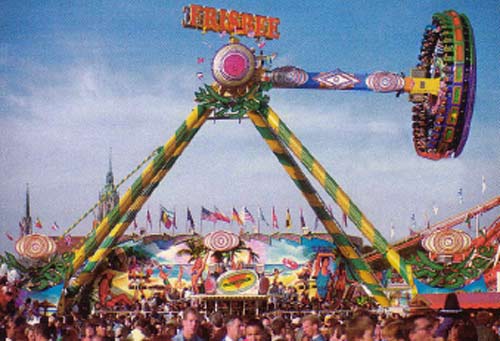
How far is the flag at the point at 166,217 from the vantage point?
4872 cm

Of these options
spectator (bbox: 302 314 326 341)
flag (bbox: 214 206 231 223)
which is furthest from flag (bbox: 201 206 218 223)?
spectator (bbox: 302 314 326 341)

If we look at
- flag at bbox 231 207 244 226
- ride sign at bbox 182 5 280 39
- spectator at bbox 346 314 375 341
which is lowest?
spectator at bbox 346 314 375 341

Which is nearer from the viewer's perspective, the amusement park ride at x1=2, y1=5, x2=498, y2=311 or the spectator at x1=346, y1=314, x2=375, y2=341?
the spectator at x1=346, y1=314, x2=375, y2=341

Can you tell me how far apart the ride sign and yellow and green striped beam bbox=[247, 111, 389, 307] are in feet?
11.7

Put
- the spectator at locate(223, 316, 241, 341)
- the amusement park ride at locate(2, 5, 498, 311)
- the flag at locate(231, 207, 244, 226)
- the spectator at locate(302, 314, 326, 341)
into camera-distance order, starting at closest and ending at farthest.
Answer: the spectator at locate(223, 316, 241, 341) < the spectator at locate(302, 314, 326, 341) < the amusement park ride at locate(2, 5, 498, 311) < the flag at locate(231, 207, 244, 226)

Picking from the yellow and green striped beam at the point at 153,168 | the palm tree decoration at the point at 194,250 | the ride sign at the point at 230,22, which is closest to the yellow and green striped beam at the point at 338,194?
the yellow and green striped beam at the point at 153,168

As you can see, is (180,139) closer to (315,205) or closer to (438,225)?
(315,205)

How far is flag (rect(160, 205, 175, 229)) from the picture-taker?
4872cm

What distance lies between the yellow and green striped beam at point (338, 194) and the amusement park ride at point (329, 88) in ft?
0.12

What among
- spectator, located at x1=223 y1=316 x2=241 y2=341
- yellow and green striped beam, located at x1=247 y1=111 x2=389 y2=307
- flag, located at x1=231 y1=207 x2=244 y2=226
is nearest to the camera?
spectator, located at x1=223 y1=316 x2=241 y2=341

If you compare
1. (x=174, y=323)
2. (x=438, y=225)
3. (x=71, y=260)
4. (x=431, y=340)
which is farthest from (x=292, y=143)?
(x=431, y=340)

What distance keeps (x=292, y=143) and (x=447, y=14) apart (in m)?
7.33

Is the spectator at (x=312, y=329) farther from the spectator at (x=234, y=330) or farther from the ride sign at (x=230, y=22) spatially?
the ride sign at (x=230, y=22)

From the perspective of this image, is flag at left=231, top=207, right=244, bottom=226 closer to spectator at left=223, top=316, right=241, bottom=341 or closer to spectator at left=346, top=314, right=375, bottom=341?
spectator at left=223, top=316, right=241, bottom=341
